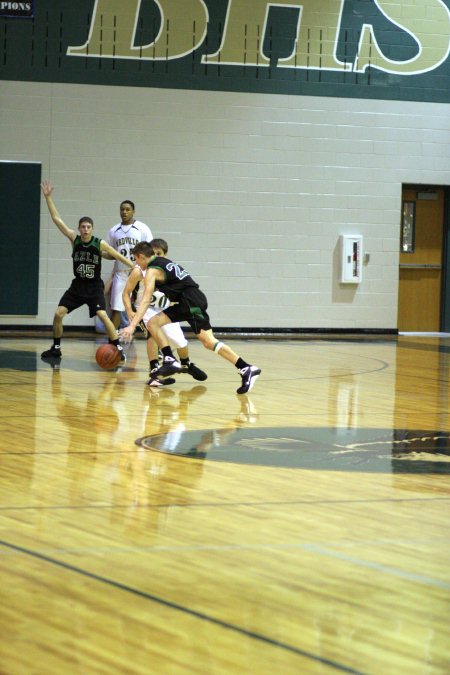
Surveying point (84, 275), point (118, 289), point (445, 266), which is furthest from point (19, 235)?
point (445, 266)

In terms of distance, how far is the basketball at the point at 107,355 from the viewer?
12.1 meters

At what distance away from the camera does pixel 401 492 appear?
619cm

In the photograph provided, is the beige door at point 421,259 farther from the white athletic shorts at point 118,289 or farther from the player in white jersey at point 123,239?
the white athletic shorts at point 118,289

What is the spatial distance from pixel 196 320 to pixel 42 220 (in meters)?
6.80

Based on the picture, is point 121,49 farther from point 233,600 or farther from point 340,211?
point 233,600

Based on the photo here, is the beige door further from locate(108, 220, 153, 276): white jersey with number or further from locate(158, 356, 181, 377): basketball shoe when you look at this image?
locate(158, 356, 181, 377): basketball shoe

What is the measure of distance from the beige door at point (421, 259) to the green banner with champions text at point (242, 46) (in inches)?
68.2

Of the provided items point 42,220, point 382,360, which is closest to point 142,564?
point 382,360

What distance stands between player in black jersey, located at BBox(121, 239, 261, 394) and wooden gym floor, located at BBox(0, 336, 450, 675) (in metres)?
0.50

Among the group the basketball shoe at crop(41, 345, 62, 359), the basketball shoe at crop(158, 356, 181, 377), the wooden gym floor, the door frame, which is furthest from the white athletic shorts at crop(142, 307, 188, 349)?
the door frame

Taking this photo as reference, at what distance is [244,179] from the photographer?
58.6 feet

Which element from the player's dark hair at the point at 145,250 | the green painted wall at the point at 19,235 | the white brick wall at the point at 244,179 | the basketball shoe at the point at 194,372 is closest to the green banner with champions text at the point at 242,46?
the white brick wall at the point at 244,179

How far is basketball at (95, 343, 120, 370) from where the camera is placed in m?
12.1

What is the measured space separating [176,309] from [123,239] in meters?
5.24
